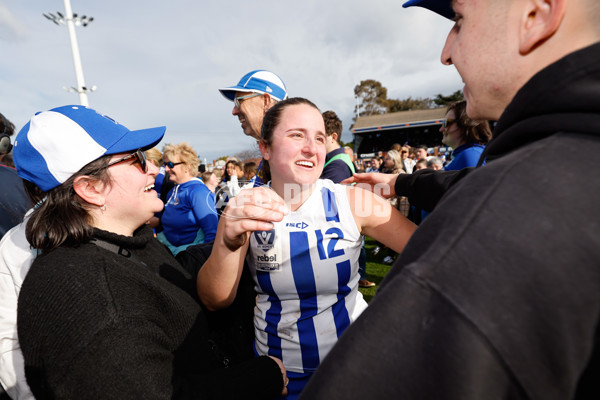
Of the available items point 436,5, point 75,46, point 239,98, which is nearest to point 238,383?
point 436,5

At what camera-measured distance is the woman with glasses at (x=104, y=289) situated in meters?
1.02

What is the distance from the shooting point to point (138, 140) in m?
1.66

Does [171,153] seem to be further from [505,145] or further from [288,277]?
[505,145]

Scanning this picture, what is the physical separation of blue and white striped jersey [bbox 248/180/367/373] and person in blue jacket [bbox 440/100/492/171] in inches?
89.6

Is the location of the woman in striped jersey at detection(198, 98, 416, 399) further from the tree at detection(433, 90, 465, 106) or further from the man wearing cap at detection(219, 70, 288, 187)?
the tree at detection(433, 90, 465, 106)

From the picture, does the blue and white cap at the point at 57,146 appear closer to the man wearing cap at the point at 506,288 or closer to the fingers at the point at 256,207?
the fingers at the point at 256,207

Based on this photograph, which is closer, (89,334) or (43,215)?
(89,334)

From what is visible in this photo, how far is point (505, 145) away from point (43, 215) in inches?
77.4

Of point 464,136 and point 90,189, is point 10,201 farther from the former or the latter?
point 464,136

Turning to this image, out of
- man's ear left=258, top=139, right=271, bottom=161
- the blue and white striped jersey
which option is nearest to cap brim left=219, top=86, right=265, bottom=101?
man's ear left=258, top=139, right=271, bottom=161

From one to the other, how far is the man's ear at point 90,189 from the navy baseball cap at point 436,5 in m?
1.86

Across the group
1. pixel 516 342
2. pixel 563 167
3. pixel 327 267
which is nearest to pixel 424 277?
pixel 516 342

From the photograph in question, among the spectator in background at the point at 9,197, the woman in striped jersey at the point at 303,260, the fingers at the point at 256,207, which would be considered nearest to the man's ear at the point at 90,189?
the woman in striped jersey at the point at 303,260

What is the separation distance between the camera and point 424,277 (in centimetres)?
47
